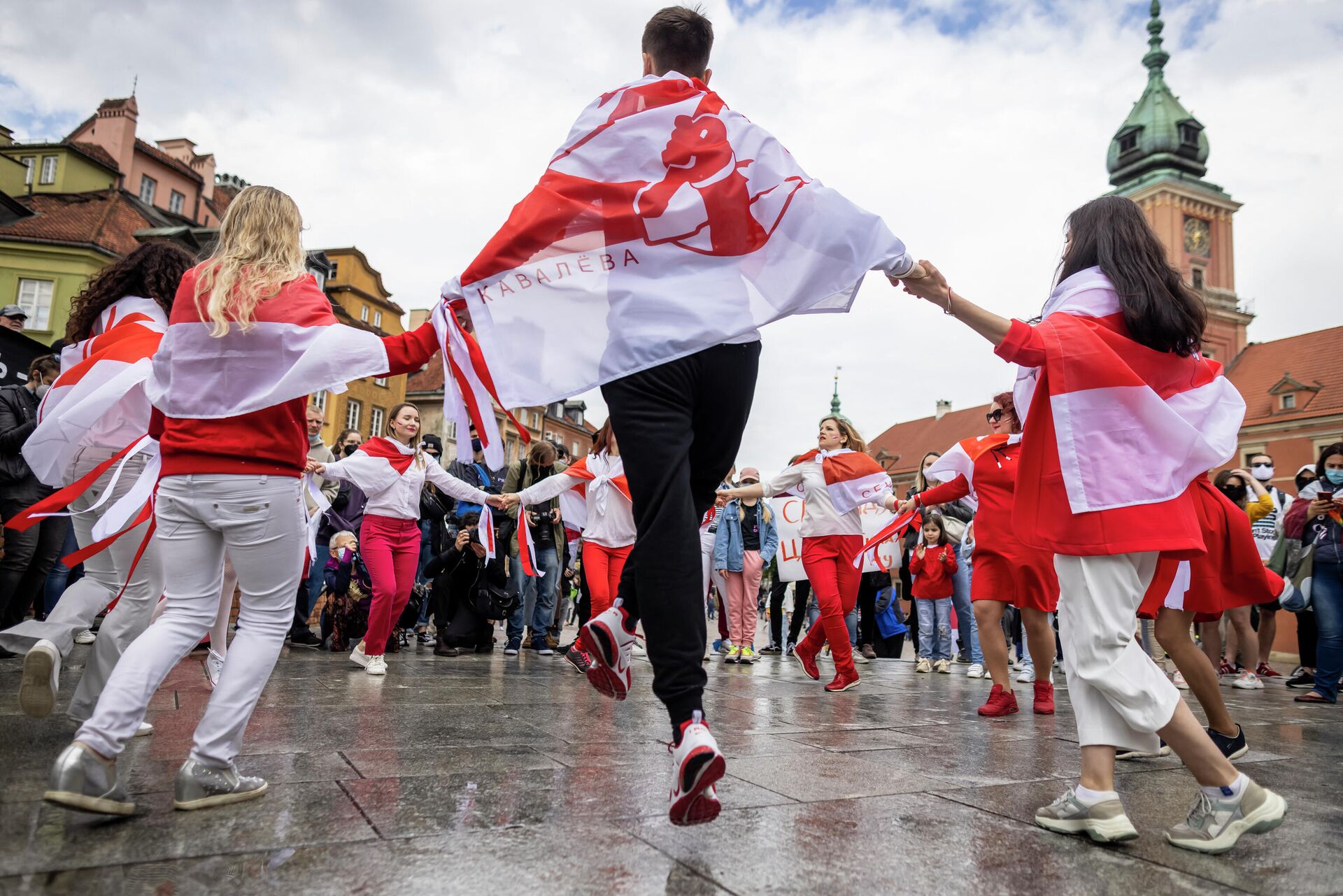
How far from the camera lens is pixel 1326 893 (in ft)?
7.29

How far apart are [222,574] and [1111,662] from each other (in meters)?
2.86

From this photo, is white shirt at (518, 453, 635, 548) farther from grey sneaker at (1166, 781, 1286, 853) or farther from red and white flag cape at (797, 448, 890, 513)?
grey sneaker at (1166, 781, 1286, 853)

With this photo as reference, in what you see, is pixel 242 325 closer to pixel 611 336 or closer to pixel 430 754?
pixel 611 336

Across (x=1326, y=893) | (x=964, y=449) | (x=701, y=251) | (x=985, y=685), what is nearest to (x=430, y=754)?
(x=701, y=251)

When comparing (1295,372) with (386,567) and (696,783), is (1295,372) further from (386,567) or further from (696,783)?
(696,783)

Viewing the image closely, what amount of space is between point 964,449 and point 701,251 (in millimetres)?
4341

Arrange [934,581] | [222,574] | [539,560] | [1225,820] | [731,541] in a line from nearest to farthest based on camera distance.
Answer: [1225,820]
[222,574]
[539,560]
[934,581]
[731,541]

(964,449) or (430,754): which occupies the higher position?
(964,449)

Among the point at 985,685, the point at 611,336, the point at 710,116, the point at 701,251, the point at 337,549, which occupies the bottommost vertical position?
the point at 985,685

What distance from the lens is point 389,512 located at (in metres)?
7.46

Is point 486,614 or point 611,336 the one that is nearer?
point 611,336

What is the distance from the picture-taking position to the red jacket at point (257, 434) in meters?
3.02

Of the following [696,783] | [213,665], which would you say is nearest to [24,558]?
[213,665]

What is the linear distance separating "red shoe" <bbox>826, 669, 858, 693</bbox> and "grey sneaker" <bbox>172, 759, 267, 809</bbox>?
502cm
